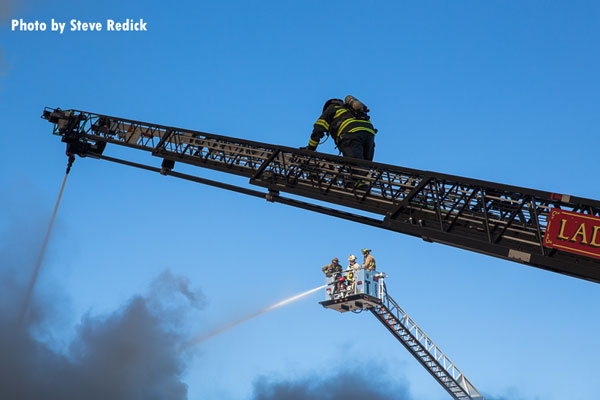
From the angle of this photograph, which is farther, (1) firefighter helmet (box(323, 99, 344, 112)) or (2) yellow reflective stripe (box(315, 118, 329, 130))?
(1) firefighter helmet (box(323, 99, 344, 112))

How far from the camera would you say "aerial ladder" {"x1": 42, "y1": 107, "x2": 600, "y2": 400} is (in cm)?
1121

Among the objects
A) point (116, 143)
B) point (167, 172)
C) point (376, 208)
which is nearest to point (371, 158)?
point (376, 208)

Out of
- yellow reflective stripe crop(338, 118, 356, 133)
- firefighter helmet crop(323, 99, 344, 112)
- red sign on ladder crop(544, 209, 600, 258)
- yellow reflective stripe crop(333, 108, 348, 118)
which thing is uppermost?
firefighter helmet crop(323, 99, 344, 112)

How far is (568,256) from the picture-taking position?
1133 cm

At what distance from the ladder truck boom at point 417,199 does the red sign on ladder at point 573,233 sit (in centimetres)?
1

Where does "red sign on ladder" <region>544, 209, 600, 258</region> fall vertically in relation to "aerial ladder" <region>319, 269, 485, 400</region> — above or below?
below

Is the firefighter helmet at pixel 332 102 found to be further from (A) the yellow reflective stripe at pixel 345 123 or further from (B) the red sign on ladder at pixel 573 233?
(B) the red sign on ladder at pixel 573 233

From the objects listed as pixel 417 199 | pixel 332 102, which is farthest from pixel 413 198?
pixel 332 102

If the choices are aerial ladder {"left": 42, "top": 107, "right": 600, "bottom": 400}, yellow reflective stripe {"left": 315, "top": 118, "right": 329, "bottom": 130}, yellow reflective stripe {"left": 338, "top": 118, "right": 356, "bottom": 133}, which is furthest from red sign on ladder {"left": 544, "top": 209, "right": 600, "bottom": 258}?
yellow reflective stripe {"left": 315, "top": 118, "right": 329, "bottom": 130}

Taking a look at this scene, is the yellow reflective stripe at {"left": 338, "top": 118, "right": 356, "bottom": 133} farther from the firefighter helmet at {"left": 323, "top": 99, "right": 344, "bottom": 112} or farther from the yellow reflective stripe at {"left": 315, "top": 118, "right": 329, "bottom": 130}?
the firefighter helmet at {"left": 323, "top": 99, "right": 344, "bottom": 112}

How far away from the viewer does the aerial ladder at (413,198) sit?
11.2 m

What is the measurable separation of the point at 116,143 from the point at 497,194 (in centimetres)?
1108


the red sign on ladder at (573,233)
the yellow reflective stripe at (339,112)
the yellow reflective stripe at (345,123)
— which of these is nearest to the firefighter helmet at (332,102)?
the yellow reflective stripe at (339,112)

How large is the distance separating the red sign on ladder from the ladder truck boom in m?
0.01
